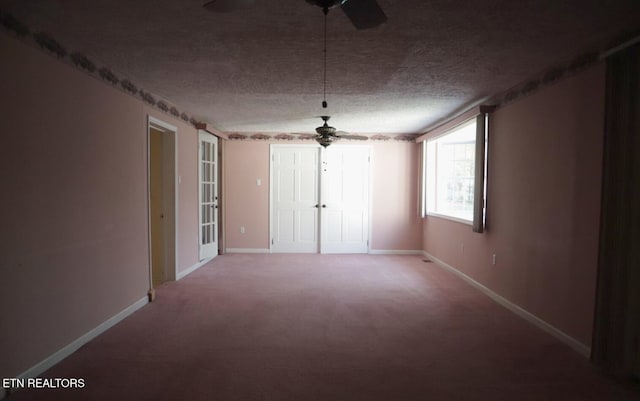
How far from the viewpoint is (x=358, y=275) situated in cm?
527

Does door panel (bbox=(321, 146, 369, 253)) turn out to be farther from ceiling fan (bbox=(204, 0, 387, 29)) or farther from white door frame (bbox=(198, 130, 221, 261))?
ceiling fan (bbox=(204, 0, 387, 29))

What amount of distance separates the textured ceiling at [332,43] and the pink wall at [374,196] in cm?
263

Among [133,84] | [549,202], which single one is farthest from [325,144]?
[549,202]

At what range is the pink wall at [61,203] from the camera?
224 centimetres

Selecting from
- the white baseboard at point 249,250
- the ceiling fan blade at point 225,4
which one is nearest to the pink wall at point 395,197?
the white baseboard at point 249,250

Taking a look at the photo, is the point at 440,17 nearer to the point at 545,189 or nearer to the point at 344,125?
the point at 545,189

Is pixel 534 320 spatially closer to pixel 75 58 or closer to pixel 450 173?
pixel 450 173

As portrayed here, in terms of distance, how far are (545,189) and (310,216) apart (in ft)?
14.3

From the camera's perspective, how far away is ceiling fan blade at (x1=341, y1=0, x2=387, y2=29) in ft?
5.44

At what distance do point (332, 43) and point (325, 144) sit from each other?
5.79ft

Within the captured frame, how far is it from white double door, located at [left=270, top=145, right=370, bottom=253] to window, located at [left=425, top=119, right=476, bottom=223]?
1181 mm

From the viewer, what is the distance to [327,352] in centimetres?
280

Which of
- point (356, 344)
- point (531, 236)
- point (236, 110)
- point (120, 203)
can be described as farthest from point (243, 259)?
point (531, 236)

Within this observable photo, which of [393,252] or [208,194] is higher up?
[208,194]
